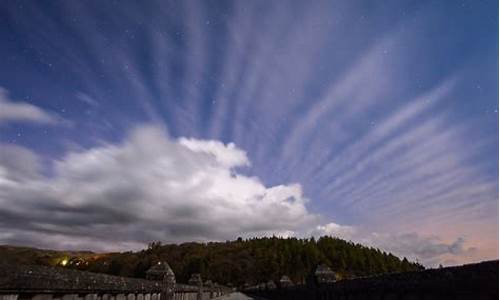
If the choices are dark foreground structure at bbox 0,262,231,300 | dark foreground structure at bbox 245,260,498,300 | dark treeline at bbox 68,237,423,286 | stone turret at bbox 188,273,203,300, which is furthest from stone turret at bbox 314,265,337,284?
dark treeline at bbox 68,237,423,286

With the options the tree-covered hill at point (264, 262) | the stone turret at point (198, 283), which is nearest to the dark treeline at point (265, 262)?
the tree-covered hill at point (264, 262)

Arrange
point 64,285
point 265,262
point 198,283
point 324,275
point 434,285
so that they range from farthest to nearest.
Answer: point 265,262 < point 198,283 < point 324,275 < point 64,285 < point 434,285

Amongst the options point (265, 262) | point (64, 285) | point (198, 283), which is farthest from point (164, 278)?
point (265, 262)

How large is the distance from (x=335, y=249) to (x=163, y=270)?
16736cm

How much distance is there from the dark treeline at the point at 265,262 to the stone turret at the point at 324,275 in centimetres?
11866

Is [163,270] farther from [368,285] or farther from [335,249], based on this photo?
[335,249]

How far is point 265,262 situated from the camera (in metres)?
156

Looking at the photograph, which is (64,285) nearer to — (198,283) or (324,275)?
(324,275)

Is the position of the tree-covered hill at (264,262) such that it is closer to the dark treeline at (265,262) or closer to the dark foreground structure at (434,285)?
the dark treeline at (265,262)

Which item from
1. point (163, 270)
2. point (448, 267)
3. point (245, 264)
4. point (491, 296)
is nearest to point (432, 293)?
point (448, 267)

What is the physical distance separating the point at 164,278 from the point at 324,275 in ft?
23.5

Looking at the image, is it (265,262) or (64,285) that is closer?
(64,285)

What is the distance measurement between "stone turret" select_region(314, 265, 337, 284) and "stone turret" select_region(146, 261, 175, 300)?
21.5 feet

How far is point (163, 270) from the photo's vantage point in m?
16.9
